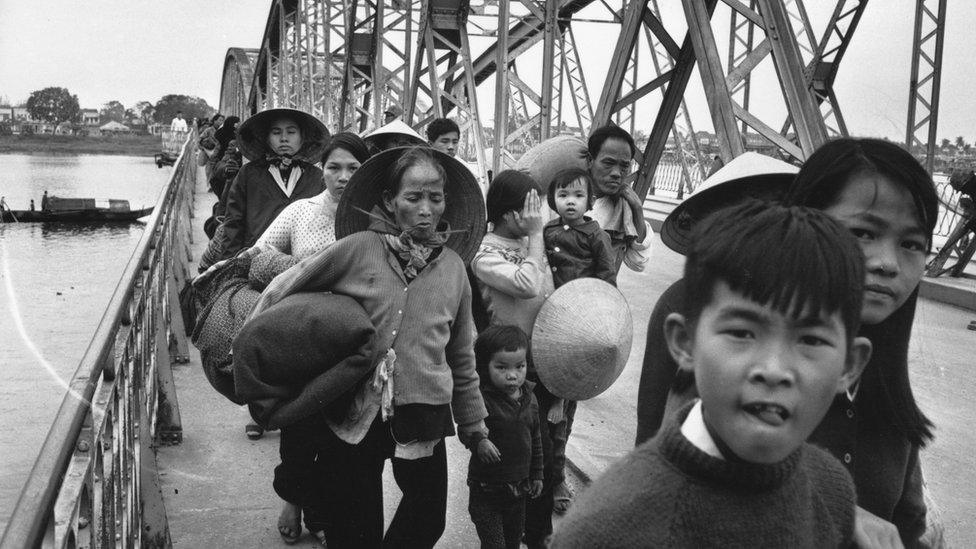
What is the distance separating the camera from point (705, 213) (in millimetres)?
2162

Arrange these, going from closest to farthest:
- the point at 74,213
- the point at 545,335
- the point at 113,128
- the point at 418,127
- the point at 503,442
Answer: the point at 503,442, the point at 545,335, the point at 418,127, the point at 74,213, the point at 113,128

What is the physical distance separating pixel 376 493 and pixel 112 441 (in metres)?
0.90

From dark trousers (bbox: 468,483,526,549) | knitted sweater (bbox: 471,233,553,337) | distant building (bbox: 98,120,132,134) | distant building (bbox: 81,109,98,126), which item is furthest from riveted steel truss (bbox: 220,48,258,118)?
distant building (bbox: 81,109,98,126)

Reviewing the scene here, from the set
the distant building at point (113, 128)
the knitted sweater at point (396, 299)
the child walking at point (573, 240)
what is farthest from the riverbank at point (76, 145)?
the knitted sweater at point (396, 299)

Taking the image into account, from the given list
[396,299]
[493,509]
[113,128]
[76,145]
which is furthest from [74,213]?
[113,128]

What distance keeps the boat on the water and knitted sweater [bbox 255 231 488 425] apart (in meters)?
39.9

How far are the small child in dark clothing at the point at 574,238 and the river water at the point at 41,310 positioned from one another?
222 centimetres

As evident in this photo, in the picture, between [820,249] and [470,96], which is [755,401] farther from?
[470,96]

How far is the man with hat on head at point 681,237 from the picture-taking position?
1707mm

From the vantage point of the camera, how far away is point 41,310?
677 inches

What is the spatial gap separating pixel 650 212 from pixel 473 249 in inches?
570

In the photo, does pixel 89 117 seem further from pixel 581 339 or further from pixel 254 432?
pixel 581 339

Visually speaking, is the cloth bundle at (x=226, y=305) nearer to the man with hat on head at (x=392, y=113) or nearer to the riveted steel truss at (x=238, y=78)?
the man with hat on head at (x=392, y=113)

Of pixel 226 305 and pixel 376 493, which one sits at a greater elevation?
pixel 226 305
